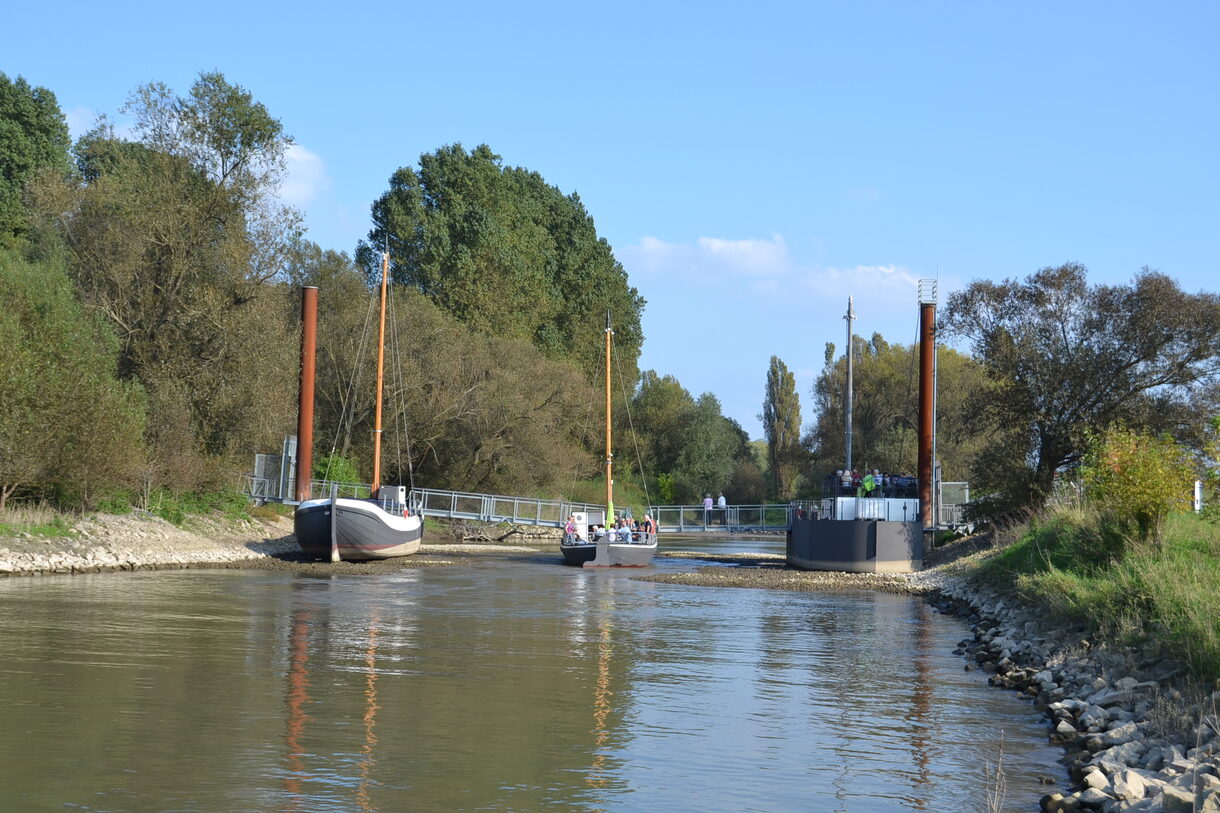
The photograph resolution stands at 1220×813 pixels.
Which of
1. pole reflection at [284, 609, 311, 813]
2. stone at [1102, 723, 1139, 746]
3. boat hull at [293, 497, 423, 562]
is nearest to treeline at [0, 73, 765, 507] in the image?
boat hull at [293, 497, 423, 562]

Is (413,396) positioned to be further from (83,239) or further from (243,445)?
(83,239)

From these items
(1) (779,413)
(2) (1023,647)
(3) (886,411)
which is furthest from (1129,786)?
(1) (779,413)

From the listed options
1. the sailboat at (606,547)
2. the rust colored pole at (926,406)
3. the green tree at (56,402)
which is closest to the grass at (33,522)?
the green tree at (56,402)

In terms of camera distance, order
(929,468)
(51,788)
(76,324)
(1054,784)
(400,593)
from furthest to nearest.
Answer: (929,468) < (76,324) < (400,593) < (1054,784) < (51,788)

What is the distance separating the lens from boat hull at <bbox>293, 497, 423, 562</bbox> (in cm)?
4119

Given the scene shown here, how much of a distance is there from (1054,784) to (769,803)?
3.02 meters

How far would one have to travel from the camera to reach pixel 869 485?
42625 millimetres

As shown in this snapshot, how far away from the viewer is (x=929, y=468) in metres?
44.3

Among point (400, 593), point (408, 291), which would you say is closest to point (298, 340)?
point (408, 291)

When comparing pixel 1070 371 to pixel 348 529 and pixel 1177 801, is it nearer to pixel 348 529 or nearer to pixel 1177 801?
pixel 348 529

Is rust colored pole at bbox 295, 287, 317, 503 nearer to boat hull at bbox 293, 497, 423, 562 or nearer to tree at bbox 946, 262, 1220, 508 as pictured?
boat hull at bbox 293, 497, 423, 562

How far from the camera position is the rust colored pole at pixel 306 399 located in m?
47.0

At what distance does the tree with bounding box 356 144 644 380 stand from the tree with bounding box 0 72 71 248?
17.8 m

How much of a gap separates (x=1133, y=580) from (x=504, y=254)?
52.9 meters
